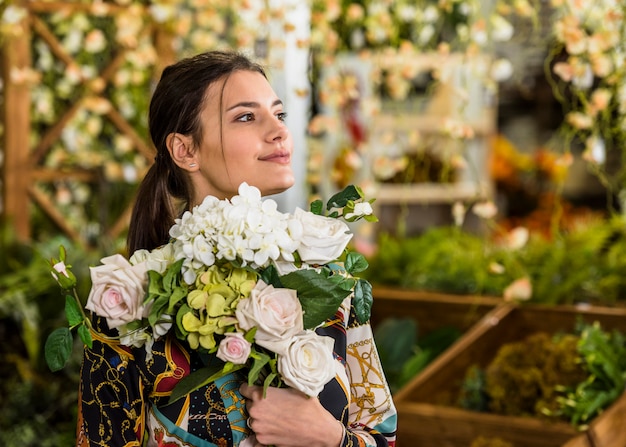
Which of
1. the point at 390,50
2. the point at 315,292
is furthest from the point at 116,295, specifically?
the point at 390,50

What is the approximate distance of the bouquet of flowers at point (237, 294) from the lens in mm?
1410

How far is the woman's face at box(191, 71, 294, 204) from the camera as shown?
1601mm

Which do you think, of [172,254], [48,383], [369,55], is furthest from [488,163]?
[172,254]

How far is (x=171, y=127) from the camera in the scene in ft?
5.50

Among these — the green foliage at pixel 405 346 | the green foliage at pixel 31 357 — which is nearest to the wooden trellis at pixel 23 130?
the green foliage at pixel 31 357

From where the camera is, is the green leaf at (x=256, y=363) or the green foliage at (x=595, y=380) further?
the green foliage at (x=595, y=380)

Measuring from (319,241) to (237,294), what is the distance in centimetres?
15

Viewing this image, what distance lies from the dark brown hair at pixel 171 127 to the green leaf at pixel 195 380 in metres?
0.34

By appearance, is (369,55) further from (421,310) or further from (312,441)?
(312,441)

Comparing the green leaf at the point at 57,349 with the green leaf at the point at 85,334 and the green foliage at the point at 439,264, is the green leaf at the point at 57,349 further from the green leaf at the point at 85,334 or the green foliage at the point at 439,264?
the green foliage at the point at 439,264

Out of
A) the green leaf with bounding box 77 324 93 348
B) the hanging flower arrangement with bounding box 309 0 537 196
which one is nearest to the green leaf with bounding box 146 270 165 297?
the green leaf with bounding box 77 324 93 348

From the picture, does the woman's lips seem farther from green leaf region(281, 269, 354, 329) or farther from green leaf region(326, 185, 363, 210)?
green leaf region(281, 269, 354, 329)

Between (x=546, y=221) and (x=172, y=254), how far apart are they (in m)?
4.80

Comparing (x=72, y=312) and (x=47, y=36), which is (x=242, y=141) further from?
(x=47, y=36)
